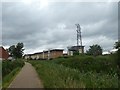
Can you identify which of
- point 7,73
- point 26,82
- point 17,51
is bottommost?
point 7,73

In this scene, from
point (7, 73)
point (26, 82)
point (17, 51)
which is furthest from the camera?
point (17, 51)

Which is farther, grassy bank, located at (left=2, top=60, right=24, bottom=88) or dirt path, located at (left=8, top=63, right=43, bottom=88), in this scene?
grassy bank, located at (left=2, top=60, right=24, bottom=88)

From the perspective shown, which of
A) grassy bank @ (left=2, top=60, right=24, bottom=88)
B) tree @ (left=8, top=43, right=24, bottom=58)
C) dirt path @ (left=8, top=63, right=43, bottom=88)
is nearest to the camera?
dirt path @ (left=8, top=63, right=43, bottom=88)

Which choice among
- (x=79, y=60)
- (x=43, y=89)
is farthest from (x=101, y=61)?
(x=43, y=89)

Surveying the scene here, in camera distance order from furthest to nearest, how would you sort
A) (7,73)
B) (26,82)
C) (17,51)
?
(17,51)
(7,73)
(26,82)

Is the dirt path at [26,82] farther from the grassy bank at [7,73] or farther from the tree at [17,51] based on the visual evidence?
the tree at [17,51]

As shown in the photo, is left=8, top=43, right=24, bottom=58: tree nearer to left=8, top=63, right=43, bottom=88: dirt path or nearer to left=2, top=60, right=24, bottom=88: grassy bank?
left=2, top=60, right=24, bottom=88: grassy bank

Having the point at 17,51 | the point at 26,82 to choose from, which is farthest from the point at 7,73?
the point at 17,51

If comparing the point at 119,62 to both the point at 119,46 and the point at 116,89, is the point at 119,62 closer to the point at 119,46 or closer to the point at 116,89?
the point at 119,46

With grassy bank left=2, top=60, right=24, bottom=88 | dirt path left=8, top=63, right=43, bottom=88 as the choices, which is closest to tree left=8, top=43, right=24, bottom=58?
grassy bank left=2, top=60, right=24, bottom=88

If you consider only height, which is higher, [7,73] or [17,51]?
[17,51]

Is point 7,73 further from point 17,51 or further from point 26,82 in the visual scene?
point 17,51

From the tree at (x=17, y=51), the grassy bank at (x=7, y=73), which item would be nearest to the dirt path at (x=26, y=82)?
the grassy bank at (x=7, y=73)

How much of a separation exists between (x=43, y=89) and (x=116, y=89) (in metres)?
6.52
